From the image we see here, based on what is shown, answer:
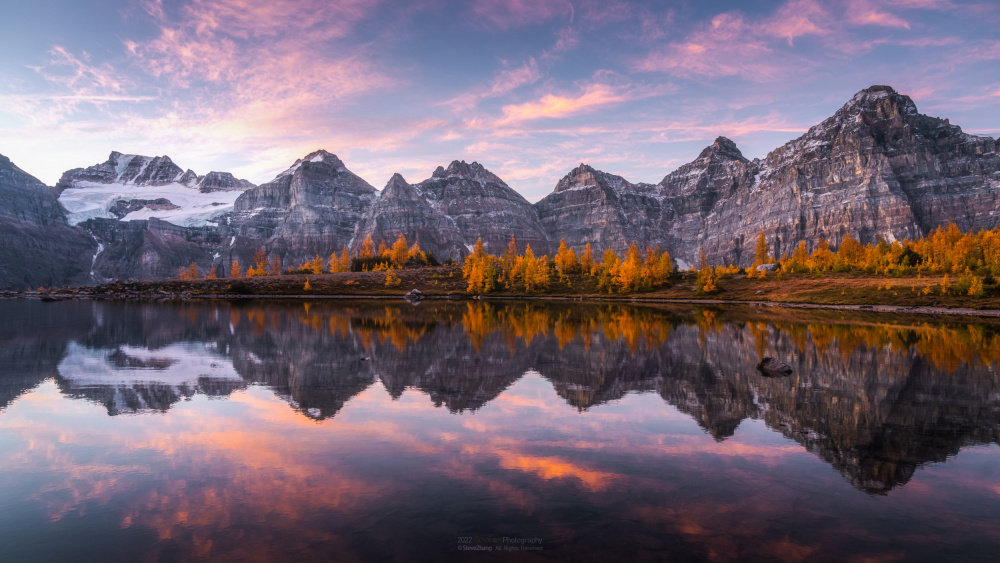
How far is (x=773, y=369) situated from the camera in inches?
1046

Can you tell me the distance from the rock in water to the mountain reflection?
0.90 meters

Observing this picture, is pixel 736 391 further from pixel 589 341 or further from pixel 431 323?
pixel 431 323

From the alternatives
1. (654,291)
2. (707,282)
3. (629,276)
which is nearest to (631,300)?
(629,276)

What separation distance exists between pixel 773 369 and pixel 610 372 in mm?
8643

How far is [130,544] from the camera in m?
9.12

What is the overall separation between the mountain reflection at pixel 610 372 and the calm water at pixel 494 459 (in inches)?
7.4

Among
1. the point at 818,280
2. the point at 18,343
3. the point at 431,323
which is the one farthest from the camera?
the point at 818,280

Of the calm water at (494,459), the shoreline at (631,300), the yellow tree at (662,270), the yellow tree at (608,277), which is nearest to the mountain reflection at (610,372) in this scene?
the calm water at (494,459)

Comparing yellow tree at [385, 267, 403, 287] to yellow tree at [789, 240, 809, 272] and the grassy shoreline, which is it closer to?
the grassy shoreline

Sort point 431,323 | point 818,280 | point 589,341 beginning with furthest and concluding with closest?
1. point 818,280
2. point 431,323
3. point 589,341

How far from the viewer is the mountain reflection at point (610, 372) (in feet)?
56.5

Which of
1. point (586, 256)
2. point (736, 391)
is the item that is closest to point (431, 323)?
point (736, 391)

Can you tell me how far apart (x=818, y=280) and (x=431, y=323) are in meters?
98.0

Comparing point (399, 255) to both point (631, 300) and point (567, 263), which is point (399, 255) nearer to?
point (567, 263)
